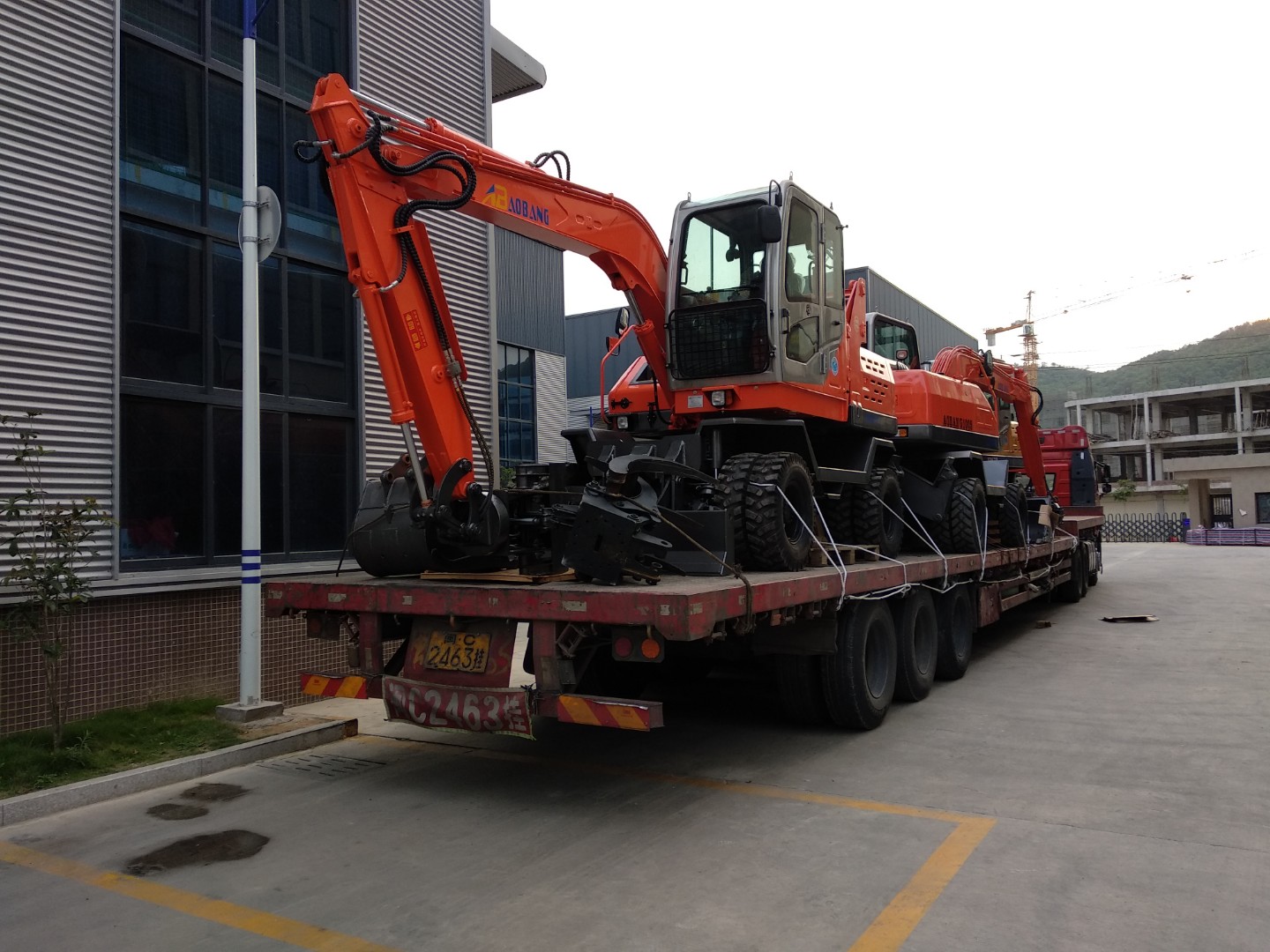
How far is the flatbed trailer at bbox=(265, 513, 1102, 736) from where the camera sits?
4934mm

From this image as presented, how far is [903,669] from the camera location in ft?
25.9

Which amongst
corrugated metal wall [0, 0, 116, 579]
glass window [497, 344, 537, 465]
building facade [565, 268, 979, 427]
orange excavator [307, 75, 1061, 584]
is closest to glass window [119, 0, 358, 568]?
corrugated metal wall [0, 0, 116, 579]

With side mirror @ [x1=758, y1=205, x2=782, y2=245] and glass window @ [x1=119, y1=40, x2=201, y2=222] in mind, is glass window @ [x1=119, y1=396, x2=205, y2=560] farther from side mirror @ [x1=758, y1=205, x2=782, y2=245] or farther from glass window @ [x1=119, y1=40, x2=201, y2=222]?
side mirror @ [x1=758, y1=205, x2=782, y2=245]

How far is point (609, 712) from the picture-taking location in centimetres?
493

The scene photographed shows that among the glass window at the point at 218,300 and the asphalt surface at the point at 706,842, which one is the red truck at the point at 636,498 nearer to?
the asphalt surface at the point at 706,842

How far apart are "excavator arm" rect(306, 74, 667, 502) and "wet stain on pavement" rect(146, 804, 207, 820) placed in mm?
2311

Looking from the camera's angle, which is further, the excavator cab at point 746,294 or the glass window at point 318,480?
the glass window at point 318,480

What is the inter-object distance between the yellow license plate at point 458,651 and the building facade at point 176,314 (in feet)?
10.4

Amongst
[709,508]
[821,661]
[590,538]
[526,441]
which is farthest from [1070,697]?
[526,441]

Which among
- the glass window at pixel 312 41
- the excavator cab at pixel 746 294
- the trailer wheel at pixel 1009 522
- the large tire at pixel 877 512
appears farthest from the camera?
the trailer wheel at pixel 1009 522

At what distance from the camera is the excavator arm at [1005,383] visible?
12344 millimetres

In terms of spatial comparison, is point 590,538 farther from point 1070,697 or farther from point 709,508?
point 1070,697

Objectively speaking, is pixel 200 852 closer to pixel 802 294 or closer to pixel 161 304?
pixel 161 304

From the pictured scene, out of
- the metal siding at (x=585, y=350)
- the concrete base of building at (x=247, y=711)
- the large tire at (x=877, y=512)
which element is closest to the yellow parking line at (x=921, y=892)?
the large tire at (x=877, y=512)
